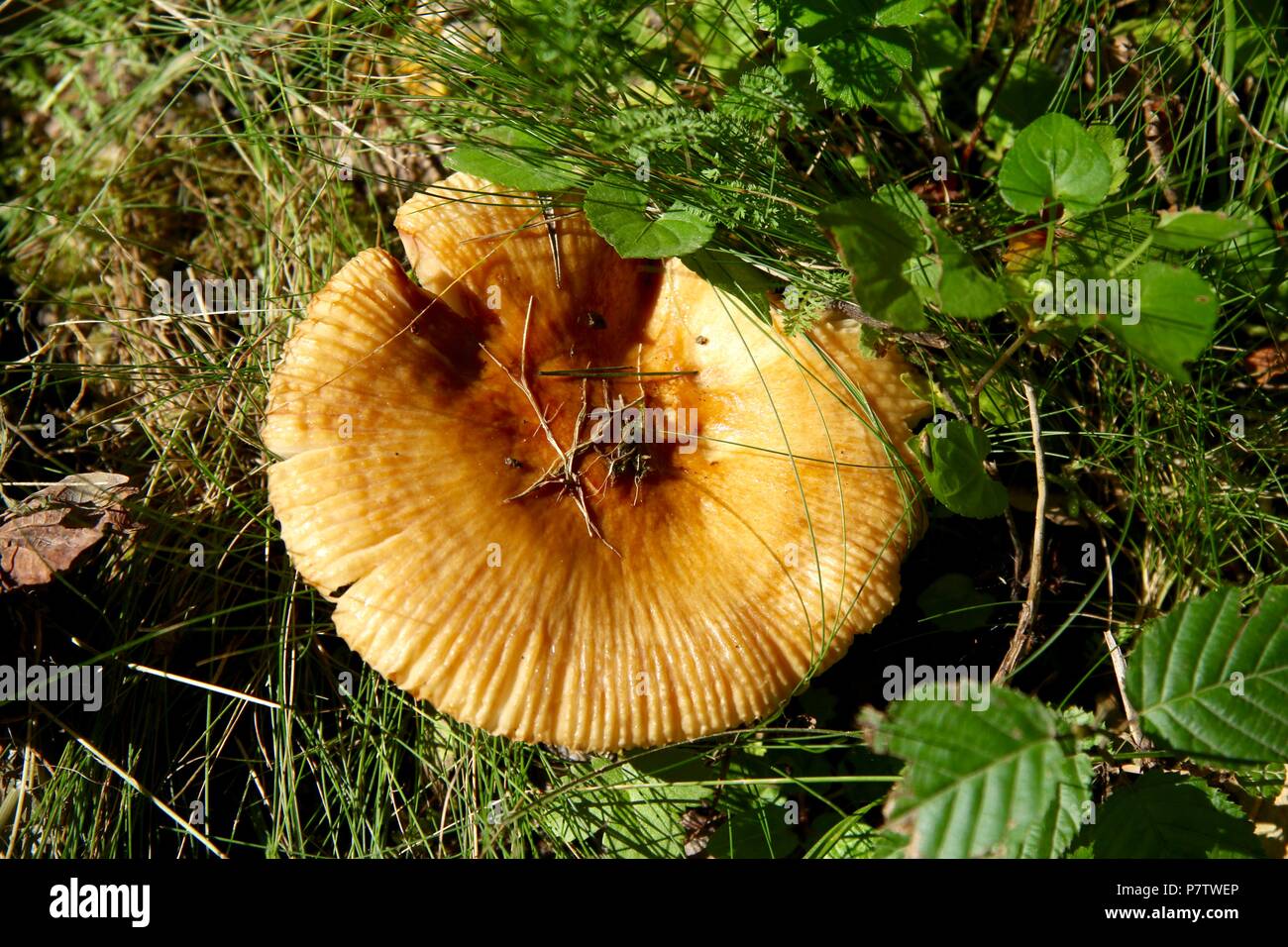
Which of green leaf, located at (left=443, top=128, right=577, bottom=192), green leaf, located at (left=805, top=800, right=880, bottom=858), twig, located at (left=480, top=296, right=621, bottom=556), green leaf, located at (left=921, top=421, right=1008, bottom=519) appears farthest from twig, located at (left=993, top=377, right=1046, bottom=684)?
green leaf, located at (left=443, top=128, right=577, bottom=192)

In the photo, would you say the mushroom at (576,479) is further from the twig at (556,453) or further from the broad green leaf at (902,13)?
the broad green leaf at (902,13)

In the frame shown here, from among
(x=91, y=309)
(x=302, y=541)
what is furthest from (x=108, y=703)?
(x=91, y=309)

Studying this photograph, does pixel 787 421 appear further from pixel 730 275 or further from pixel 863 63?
pixel 863 63

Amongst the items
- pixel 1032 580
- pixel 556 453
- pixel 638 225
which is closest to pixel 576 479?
pixel 556 453

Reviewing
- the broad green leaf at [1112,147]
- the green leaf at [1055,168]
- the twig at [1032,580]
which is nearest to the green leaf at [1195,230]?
the green leaf at [1055,168]

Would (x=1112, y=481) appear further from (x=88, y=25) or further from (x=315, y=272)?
(x=88, y=25)
